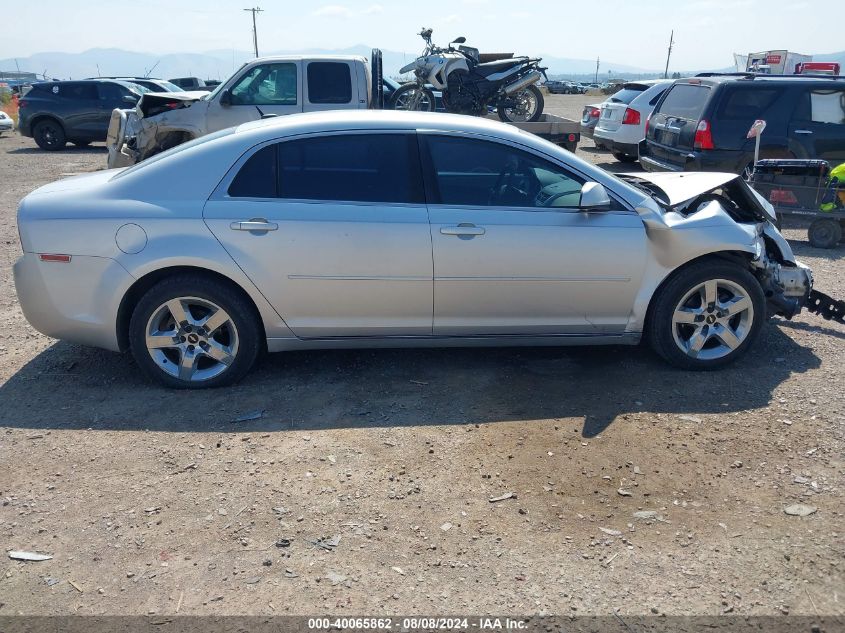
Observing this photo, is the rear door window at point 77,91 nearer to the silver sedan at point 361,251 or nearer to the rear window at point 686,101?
the rear window at point 686,101

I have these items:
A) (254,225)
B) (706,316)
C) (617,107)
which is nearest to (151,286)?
(254,225)

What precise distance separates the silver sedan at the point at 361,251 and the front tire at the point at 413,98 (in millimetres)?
8653

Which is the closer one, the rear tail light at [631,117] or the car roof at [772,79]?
the car roof at [772,79]

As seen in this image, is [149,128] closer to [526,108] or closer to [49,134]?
[526,108]

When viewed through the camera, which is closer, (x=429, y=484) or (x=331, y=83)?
(x=429, y=484)

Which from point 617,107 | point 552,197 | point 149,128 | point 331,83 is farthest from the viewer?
point 617,107

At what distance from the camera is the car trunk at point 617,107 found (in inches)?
558

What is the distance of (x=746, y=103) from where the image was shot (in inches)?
374

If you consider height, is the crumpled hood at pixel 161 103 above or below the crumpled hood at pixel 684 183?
above

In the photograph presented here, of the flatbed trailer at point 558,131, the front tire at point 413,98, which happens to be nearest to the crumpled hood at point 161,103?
the front tire at point 413,98

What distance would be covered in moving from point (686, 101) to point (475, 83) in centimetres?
404

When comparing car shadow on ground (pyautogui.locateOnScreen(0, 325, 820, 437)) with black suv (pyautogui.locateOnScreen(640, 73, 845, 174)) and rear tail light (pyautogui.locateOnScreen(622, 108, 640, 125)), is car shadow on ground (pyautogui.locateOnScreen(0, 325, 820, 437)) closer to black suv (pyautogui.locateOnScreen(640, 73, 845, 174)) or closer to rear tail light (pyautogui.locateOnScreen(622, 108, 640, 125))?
black suv (pyautogui.locateOnScreen(640, 73, 845, 174))

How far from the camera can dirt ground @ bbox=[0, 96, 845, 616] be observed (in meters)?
2.86

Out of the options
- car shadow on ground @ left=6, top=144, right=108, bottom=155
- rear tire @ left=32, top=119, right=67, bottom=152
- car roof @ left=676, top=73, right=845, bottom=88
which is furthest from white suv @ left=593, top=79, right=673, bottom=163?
A: rear tire @ left=32, top=119, right=67, bottom=152
